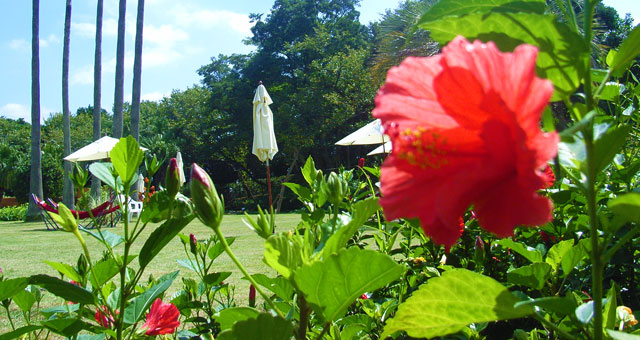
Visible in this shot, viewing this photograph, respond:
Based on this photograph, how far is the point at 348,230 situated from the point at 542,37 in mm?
255

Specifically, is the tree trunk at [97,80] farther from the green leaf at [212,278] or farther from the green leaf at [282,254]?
the green leaf at [282,254]

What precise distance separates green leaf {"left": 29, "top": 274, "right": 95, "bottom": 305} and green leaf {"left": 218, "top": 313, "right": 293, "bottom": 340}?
443 millimetres

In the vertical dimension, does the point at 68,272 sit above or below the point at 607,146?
below

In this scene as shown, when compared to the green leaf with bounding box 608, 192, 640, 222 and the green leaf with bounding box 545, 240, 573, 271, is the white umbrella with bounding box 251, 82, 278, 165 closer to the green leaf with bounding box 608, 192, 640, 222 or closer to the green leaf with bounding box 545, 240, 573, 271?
the green leaf with bounding box 545, 240, 573, 271

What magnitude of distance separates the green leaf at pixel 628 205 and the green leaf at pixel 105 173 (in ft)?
2.56

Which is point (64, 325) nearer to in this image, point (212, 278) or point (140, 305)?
point (140, 305)

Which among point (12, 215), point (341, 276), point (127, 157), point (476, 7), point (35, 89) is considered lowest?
point (12, 215)

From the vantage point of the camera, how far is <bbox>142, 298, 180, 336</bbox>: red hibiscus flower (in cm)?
97

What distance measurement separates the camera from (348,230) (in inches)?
19.9

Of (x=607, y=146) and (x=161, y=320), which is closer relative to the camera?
(x=607, y=146)

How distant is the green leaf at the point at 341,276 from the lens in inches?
17.5

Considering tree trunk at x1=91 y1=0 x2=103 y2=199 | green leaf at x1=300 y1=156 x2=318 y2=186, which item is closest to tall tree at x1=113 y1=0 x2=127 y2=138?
tree trunk at x1=91 y1=0 x2=103 y2=199

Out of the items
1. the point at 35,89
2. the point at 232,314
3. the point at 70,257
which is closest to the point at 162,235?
the point at 232,314

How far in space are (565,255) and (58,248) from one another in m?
7.37
